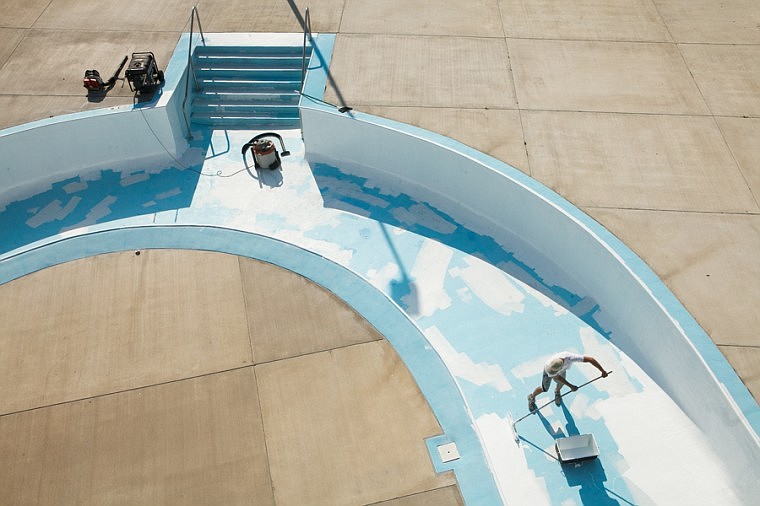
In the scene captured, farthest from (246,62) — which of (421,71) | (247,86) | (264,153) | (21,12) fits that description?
(21,12)

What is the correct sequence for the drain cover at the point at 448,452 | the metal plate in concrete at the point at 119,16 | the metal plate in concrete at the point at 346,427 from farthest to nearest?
1. the metal plate in concrete at the point at 119,16
2. the drain cover at the point at 448,452
3. the metal plate in concrete at the point at 346,427

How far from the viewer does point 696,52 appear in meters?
12.5

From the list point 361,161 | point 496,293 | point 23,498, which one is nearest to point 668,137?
point 496,293

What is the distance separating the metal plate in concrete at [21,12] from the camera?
1331 cm

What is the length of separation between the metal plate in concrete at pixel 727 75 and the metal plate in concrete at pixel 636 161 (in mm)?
742

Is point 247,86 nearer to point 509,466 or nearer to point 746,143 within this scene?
point 509,466

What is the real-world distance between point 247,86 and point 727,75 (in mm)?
10654

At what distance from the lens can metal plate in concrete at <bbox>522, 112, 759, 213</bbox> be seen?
32.0 feet

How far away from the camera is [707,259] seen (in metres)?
8.90

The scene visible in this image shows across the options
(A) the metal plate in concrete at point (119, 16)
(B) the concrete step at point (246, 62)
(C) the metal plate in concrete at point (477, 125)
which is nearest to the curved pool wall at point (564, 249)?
(C) the metal plate in concrete at point (477, 125)

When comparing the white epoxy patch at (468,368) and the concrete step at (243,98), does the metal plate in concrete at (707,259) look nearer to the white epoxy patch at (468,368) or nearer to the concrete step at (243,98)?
the white epoxy patch at (468,368)

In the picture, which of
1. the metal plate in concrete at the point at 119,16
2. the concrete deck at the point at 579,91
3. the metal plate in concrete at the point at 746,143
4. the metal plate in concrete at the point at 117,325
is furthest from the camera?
the metal plate in concrete at the point at 119,16

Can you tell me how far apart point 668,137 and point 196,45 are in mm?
10432

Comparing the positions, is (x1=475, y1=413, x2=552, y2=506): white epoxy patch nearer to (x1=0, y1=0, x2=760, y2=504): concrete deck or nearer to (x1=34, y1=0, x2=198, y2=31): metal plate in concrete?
(x1=0, y1=0, x2=760, y2=504): concrete deck
